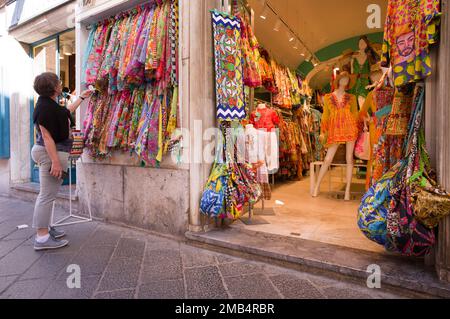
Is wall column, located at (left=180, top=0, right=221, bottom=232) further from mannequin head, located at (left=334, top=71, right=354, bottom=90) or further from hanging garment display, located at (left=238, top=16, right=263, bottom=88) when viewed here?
mannequin head, located at (left=334, top=71, right=354, bottom=90)

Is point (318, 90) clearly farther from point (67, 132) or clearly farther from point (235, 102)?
point (67, 132)

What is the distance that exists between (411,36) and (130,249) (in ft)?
9.60

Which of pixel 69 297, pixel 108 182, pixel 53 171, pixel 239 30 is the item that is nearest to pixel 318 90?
pixel 239 30

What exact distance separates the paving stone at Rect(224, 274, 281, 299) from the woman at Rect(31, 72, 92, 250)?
188 cm

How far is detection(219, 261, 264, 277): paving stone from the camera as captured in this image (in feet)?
7.47

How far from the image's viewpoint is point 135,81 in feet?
11.3

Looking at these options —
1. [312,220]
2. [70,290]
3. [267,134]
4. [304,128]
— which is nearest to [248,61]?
[267,134]

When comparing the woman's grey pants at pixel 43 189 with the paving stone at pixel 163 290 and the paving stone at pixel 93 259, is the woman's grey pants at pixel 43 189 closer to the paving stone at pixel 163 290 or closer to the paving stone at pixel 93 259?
the paving stone at pixel 93 259

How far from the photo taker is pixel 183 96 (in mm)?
3004

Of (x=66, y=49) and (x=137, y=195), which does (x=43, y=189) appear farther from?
(x=66, y=49)

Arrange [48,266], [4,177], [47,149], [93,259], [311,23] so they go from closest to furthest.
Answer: [48,266] < [93,259] < [47,149] < [4,177] < [311,23]

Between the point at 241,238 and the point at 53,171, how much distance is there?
194 centimetres
